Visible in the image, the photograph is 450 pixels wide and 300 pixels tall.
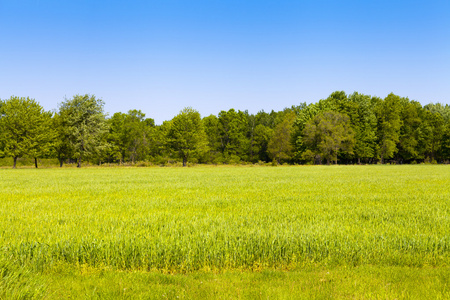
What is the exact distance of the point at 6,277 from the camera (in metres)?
4.29

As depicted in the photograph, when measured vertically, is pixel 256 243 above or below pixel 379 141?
A: below

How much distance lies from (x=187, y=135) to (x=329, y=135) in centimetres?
3604

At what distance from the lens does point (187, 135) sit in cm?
7481

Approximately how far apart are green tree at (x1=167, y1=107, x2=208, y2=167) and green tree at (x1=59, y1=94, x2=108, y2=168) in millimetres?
16965

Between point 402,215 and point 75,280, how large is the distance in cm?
960

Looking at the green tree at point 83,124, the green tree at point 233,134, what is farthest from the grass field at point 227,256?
the green tree at point 233,134

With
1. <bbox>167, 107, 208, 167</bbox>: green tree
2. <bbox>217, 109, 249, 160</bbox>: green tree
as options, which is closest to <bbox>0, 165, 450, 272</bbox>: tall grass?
<bbox>167, 107, 208, 167</bbox>: green tree

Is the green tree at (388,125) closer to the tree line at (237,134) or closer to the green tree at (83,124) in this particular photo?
the tree line at (237,134)

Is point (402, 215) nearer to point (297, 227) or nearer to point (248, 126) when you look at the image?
point (297, 227)

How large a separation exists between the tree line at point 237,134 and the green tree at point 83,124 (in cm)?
19

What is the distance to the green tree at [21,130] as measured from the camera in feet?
174

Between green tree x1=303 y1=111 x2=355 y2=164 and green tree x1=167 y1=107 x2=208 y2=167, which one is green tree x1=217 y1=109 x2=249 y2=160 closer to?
green tree x1=167 y1=107 x2=208 y2=167

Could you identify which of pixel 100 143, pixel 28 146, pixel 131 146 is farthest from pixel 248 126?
pixel 28 146

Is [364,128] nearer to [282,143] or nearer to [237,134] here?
[282,143]
